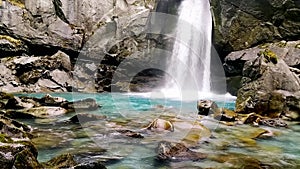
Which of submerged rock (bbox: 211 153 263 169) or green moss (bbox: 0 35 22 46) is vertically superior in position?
green moss (bbox: 0 35 22 46)

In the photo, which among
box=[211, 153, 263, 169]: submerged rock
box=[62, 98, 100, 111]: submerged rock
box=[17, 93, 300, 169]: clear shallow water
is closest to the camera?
box=[211, 153, 263, 169]: submerged rock

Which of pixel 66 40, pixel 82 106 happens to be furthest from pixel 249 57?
pixel 66 40

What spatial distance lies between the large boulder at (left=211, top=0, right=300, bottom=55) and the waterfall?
141 cm

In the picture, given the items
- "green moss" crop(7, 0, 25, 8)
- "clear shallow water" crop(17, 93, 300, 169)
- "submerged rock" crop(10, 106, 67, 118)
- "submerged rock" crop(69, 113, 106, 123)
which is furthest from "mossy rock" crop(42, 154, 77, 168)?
"green moss" crop(7, 0, 25, 8)

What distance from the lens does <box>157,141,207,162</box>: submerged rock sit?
8398 mm

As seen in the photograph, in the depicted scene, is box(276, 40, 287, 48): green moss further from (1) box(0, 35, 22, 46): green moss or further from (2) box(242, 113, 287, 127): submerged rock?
(1) box(0, 35, 22, 46): green moss

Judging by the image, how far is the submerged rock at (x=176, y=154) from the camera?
27.6ft

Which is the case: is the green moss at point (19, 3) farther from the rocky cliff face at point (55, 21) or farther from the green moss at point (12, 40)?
the green moss at point (12, 40)

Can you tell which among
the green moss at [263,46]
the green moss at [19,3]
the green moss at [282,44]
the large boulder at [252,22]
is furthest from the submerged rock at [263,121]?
the green moss at [19,3]

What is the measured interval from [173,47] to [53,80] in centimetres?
1366

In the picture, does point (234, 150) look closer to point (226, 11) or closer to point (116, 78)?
point (226, 11)

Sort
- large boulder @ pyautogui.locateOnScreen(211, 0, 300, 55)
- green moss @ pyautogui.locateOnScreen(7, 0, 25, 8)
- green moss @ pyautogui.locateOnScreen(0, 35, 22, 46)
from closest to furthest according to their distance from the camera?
1. large boulder @ pyautogui.locateOnScreen(211, 0, 300, 55)
2. green moss @ pyautogui.locateOnScreen(0, 35, 22, 46)
3. green moss @ pyautogui.locateOnScreen(7, 0, 25, 8)

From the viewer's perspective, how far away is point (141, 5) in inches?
1639

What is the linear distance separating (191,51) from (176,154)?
26.9 meters
